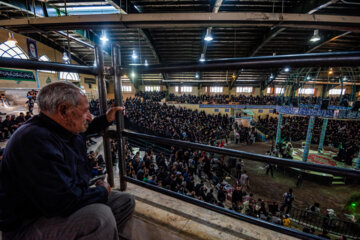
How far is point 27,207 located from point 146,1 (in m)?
10.6

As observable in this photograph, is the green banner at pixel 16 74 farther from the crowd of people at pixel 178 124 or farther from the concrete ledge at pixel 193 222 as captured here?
the crowd of people at pixel 178 124

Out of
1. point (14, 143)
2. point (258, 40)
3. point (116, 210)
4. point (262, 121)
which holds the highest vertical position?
point (258, 40)

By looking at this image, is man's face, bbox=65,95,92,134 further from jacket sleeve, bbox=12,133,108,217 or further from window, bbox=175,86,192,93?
Answer: window, bbox=175,86,192,93

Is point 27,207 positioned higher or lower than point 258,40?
lower

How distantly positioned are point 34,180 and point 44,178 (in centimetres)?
4

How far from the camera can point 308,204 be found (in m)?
6.48

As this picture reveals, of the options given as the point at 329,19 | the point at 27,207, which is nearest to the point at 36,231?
the point at 27,207

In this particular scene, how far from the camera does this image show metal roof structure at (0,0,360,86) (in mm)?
6652

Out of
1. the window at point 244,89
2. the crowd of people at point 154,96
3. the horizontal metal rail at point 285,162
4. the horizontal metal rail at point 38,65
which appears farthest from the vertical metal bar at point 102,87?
the window at point 244,89

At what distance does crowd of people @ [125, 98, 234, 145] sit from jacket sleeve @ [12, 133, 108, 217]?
391 inches

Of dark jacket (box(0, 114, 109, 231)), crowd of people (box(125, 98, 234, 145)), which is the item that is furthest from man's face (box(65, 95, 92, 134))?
crowd of people (box(125, 98, 234, 145))

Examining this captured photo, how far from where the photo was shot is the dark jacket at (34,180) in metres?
0.59

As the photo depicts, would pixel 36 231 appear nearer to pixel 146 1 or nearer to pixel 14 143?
pixel 14 143

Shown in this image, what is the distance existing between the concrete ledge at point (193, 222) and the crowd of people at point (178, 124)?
913cm
